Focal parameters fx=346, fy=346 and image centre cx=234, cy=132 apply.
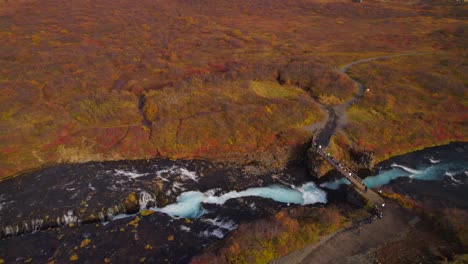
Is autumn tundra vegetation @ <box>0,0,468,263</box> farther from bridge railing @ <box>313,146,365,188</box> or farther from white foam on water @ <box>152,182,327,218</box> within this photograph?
white foam on water @ <box>152,182,327,218</box>

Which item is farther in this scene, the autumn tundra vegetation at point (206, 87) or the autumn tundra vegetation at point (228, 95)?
the autumn tundra vegetation at point (206, 87)

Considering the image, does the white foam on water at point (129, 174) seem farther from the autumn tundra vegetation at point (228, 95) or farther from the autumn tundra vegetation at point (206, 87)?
the autumn tundra vegetation at point (206, 87)

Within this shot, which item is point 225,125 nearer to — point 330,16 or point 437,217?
point 437,217

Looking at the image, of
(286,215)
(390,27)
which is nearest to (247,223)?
(286,215)

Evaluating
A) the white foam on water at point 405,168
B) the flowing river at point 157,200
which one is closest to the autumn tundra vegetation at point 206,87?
the white foam on water at point 405,168

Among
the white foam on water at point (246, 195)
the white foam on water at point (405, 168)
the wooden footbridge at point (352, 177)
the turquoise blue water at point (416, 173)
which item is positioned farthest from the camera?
the white foam on water at point (405, 168)
